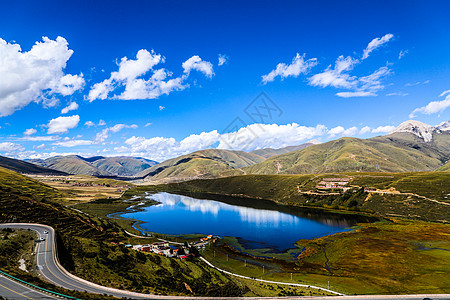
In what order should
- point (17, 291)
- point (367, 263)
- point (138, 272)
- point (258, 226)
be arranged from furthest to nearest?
point (258, 226) < point (367, 263) < point (138, 272) < point (17, 291)

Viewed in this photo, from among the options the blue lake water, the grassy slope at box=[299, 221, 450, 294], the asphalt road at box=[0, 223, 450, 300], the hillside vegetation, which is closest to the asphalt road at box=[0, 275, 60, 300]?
the asphalt road at box=[0, 223, 450, 300]

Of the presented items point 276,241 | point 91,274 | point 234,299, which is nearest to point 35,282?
point 91,274

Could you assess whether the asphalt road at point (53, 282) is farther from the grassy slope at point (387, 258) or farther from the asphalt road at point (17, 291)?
the grassy slope at point (387, 258)

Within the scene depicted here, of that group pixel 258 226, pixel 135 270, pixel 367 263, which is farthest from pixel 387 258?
pixel 135 270

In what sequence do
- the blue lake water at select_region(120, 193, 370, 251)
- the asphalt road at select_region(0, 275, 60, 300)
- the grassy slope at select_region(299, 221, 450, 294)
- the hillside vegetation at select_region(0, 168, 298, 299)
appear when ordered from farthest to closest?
the blue lake water at select_region(120, 193, 370, 251) < the grassy slope at select_region(299, 221, 450, 294) < the hillside vegetation at select_region(0, 168, 298, 299) < the asphalt road at select_region(0, 275, 60, 300)

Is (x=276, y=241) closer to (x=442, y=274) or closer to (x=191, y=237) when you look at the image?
(x=191, y=237)

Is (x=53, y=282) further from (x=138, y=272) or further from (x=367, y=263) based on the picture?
(x=367, y=263)

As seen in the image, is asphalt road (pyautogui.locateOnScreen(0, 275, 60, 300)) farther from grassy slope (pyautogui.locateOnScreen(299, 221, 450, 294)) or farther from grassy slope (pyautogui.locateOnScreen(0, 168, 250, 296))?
grassy slope (pyautogui.locateOnScreen(299, 221, 450, 294))

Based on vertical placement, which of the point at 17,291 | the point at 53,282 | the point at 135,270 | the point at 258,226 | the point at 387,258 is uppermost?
the point at 17,291

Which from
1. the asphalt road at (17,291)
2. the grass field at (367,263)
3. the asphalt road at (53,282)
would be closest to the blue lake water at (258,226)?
the grass field at (367,263)

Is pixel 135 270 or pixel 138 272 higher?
pixel 135 270

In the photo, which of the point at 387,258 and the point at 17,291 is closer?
the point at 17,291

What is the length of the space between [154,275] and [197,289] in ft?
39.7

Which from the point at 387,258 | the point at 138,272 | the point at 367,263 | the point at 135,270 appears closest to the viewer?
the point at 138,272
